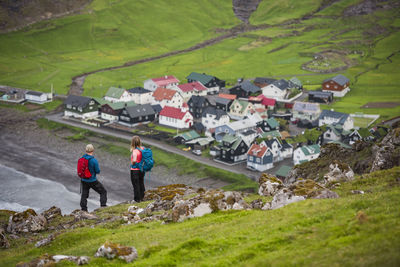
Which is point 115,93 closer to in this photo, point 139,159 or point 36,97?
point 36,97

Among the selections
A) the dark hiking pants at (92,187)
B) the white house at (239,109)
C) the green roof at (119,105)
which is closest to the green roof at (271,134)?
the white house at (239,109)

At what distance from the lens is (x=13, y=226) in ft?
89.7

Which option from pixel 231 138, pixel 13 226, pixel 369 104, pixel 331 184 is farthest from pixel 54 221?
pixel 369 104

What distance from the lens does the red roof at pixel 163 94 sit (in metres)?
111

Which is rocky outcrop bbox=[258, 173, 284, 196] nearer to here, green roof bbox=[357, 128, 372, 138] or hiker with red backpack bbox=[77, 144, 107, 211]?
hiker with red backpack bbox=[77, 144, 107, 211]

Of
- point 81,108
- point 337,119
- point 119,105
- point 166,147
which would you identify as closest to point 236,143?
point 166,147

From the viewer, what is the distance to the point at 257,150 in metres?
75.9

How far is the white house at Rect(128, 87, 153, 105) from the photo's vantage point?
379 feet

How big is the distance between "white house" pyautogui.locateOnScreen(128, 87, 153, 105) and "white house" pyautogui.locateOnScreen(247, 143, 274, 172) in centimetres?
4714

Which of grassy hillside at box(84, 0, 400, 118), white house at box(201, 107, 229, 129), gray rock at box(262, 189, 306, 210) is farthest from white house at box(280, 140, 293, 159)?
gray rock at box(262, 189, 306, 210)

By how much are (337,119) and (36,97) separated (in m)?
74.0

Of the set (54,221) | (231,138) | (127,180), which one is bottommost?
(127,180)

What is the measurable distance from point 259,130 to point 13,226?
230 feet

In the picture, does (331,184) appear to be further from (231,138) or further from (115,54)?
(115,54)
